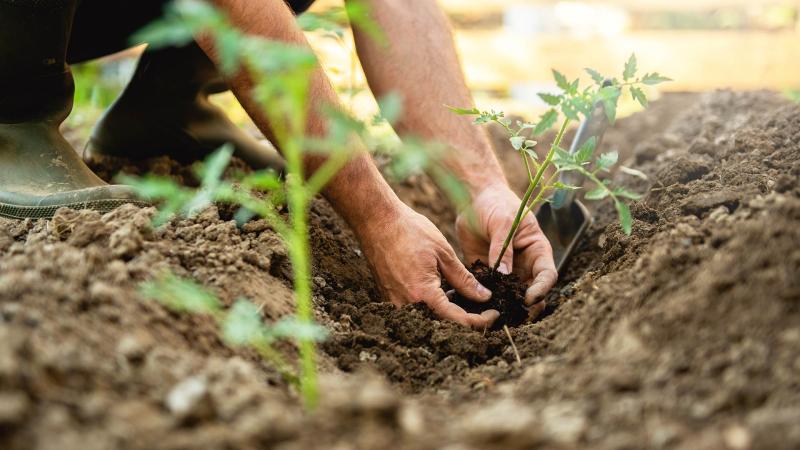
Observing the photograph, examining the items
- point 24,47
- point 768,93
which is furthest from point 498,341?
point 768,93

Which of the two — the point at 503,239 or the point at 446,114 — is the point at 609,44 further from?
the point at 503,239

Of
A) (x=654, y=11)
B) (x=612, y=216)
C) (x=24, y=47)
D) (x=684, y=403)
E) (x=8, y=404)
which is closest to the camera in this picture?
(x=8, y=404)

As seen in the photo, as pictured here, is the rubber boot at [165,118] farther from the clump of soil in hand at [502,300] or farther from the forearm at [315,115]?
the clump of soil in hand at [502,300]

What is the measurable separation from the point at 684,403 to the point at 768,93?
2.43m

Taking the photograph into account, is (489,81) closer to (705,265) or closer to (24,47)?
(24,47)

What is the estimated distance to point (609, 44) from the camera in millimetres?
4234

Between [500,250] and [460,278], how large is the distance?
0.16m

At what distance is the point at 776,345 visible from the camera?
0.94 metres

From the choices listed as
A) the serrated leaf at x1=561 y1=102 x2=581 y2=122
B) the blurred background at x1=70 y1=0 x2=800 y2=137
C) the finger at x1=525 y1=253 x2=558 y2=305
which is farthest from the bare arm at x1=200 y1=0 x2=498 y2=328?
the blurred background at x1=70 y1=0 x2=800 y2=137

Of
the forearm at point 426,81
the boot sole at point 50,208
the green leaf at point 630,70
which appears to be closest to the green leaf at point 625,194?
the green leaf at point 630,70

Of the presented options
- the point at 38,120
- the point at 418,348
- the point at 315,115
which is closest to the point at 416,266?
the point at 418,348

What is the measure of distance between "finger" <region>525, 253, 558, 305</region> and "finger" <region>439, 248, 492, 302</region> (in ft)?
0.30

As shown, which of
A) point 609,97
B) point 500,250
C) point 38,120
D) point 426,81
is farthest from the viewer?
point 426,81

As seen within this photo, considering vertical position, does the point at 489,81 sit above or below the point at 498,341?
above
